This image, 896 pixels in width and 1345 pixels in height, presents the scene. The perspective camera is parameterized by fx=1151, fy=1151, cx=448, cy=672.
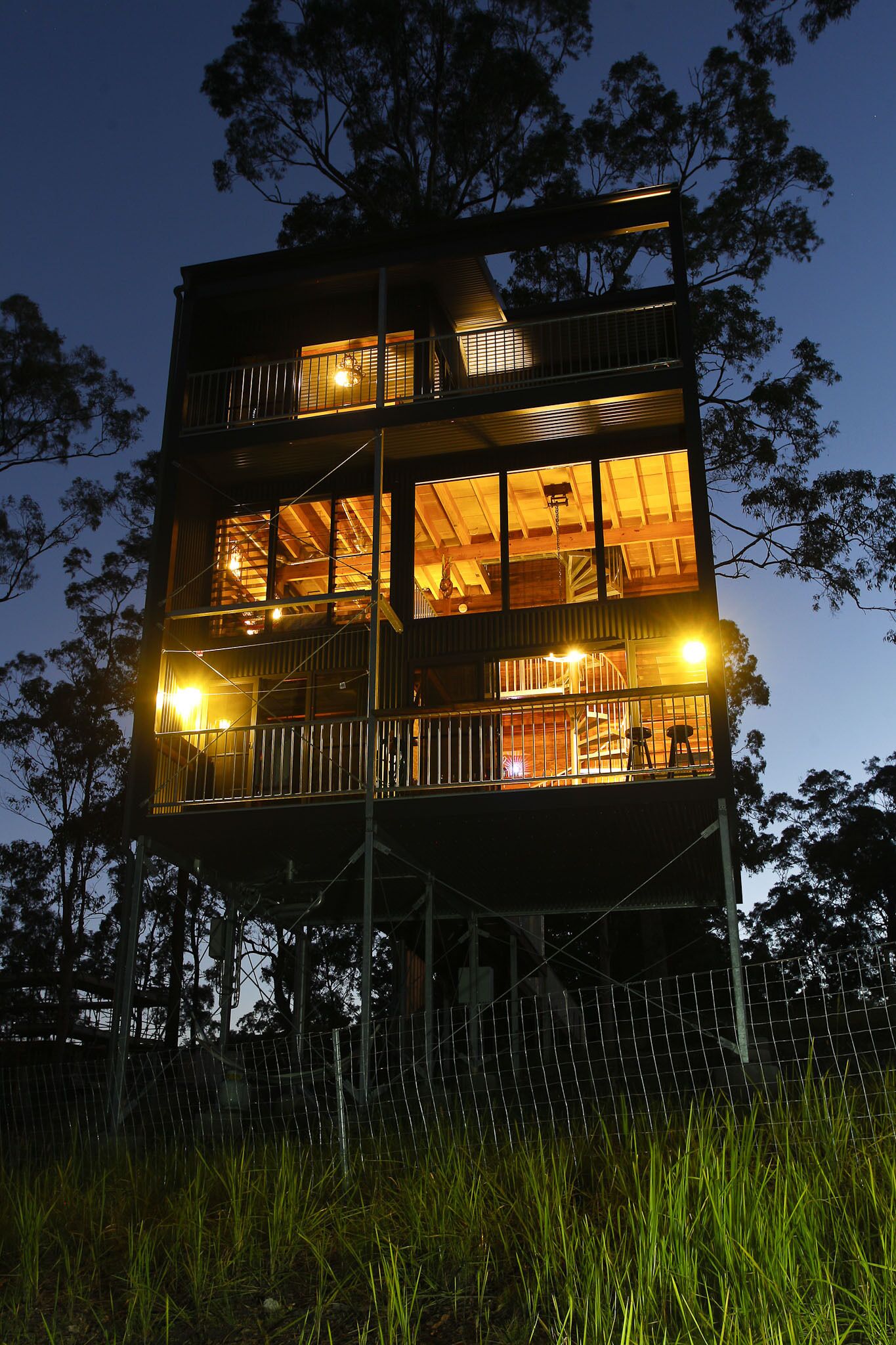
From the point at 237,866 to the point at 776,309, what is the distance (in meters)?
15.4

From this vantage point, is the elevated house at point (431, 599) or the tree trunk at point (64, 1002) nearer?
the elevated house at point (431, 599)

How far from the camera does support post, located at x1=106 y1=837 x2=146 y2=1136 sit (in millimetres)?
10891

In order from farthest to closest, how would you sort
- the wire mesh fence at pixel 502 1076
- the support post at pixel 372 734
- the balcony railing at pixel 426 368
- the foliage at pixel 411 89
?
the foliage at pixel 411 89 < the balcony railing at pixel 426 368 < the support post at pixel 372 734 < the wire mesh fence at pixel 502 1076

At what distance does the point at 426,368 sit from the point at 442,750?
507 cm

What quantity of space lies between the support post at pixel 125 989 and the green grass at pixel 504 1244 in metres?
4.63

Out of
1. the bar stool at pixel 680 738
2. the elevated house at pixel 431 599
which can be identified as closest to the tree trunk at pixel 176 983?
the elevated house at pixel 431 599

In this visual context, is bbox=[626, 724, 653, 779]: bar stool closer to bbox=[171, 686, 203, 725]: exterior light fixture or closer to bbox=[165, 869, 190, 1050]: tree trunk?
bbox=[171, 686, 203, 725]: exterior light fixture

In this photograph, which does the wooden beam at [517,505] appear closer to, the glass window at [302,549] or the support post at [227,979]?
the glass window at [302,549]

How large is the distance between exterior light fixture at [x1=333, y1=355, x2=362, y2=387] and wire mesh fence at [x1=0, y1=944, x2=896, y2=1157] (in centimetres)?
805

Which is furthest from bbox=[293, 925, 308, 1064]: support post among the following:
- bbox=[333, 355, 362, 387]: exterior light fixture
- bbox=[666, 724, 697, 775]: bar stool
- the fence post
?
the fence post

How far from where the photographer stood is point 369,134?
23.5 metres

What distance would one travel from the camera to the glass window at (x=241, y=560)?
48.0ft

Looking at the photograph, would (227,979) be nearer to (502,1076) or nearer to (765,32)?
(502,1076)

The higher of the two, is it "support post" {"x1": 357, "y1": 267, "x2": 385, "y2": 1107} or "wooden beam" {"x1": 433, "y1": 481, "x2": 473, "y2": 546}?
"wooden beam" {"x1": 433, "y1": 481, "x2": 473, "y2": 546}
